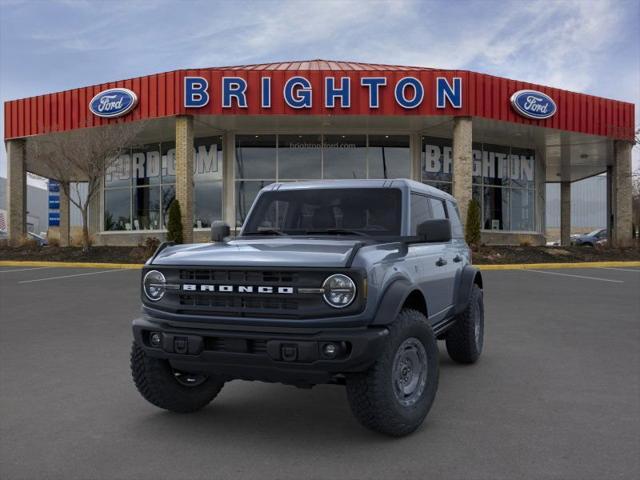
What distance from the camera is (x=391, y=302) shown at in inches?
145

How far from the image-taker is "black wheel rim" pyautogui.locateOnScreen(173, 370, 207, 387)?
14.0 feet

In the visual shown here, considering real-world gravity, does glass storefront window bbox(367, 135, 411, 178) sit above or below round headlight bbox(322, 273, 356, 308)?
above

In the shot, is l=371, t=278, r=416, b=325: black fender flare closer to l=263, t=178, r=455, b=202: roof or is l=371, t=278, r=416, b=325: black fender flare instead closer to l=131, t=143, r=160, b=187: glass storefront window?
l=263, t=178, r=455, b=202: roof

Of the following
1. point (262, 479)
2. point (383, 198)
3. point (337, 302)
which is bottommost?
point (262, 479)

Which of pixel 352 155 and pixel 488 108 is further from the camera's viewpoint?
pixel 352 155

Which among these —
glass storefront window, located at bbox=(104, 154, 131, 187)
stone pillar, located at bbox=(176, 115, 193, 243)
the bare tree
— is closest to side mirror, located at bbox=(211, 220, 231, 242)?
stone pillar, located at bbox=(176, 115, 193, 243)

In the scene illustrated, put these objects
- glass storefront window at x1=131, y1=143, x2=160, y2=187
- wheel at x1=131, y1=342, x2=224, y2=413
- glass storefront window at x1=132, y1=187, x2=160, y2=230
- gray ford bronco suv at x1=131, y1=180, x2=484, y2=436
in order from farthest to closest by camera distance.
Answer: glass storefront window at x1=131, y1=143, x2=160, y2=187
glass storefront window at x1=132, y1=187, x2=160, y2=230
wheel at x1=131, y1=342, x2=224, y2=413
gray ford bronco suv at x1=131, y1=180, x2=484, y2=436

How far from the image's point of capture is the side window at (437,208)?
17.9 ft

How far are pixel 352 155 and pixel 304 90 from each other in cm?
462

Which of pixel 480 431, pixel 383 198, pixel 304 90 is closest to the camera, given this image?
pixel 480 431

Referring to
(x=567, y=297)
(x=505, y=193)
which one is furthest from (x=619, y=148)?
(x=567, y=297)

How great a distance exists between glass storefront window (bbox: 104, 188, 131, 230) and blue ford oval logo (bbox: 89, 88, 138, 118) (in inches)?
219

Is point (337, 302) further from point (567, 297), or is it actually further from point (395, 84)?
point (395, 84)

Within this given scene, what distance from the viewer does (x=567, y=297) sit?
11.3 m
